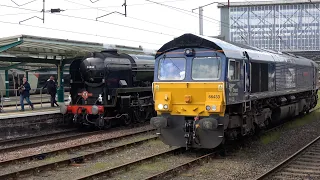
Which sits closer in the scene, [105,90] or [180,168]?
[180,168]

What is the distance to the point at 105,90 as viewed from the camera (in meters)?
16.7

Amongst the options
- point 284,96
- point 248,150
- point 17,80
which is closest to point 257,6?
point 17,80

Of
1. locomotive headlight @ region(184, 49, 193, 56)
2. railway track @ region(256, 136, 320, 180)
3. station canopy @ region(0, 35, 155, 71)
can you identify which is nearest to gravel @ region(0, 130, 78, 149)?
station canopy @ region(0, 35, 155, 71)

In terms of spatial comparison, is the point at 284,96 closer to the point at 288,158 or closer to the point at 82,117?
the point at 288,158

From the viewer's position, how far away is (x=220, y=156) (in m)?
11.2

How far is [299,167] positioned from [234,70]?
124 inches

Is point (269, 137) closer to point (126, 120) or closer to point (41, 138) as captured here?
point (126, 120)

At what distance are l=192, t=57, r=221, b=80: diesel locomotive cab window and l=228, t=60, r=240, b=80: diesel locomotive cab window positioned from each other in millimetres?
408

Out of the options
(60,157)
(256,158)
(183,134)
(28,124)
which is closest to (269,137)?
(256,158)

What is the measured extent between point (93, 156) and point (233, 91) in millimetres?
4478

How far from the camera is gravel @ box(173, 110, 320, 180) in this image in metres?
9.14

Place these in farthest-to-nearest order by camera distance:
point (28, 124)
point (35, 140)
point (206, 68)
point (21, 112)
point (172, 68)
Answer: point (21, 112)
point (28, 124)
point (35, 140)
point (172, 68)
point (206, 68)

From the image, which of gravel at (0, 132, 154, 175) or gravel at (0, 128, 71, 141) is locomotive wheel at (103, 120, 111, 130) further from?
gravel at (0, 132, 154, 175)

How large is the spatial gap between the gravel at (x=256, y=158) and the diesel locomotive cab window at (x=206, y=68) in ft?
7.84
